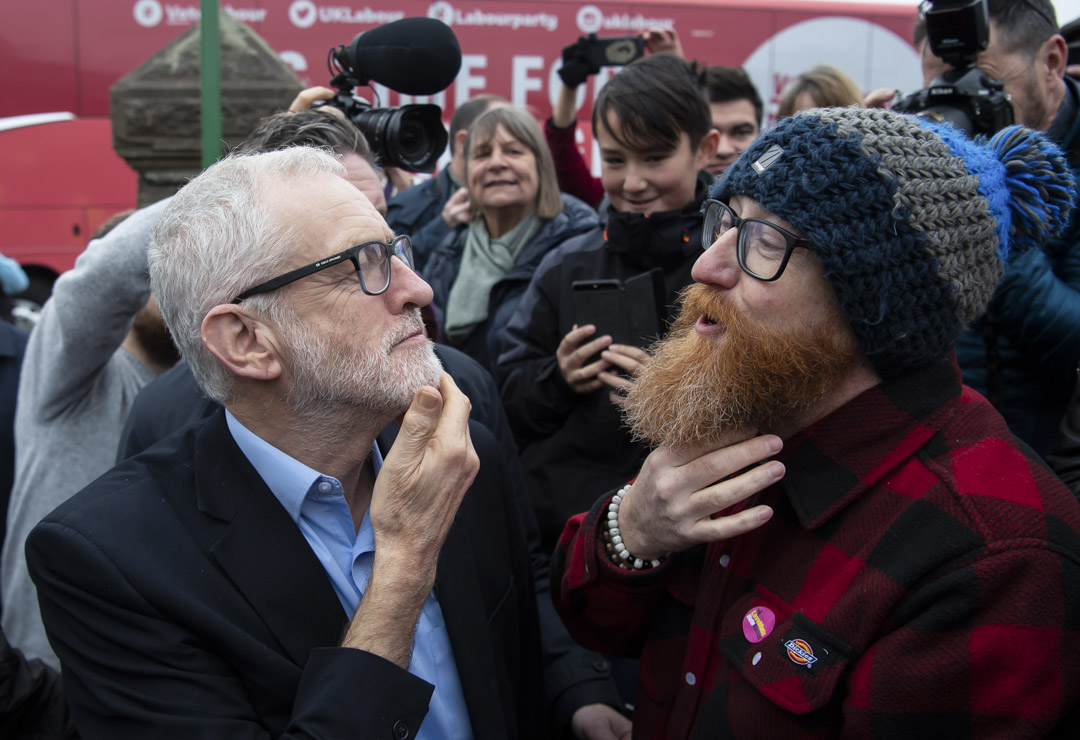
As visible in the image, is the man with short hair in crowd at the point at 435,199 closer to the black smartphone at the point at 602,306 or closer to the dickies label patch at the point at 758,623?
the black smartphone at the point at 602,306

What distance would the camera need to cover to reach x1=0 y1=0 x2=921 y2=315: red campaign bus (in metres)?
9.02

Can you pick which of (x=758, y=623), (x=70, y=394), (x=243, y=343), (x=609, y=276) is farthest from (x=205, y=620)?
(x=609, y=276)

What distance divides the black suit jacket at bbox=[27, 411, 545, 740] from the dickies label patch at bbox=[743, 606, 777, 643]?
1.77 feet

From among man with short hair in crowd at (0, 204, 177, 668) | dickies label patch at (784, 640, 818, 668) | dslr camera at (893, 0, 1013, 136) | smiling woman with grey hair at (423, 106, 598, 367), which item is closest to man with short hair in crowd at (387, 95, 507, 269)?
smiling woman with grey hair at (423, 106, 598, 367)

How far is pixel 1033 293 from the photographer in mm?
2061

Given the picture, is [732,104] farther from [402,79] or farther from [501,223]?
[402,79]

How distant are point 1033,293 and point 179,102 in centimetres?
450

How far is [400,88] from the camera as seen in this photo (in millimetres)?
2529

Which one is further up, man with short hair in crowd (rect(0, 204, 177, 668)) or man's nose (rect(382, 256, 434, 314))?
man's nose (rect(382, 256, 434, 314))

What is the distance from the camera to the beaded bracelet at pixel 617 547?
167cm

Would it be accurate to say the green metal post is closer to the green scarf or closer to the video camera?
the video camera

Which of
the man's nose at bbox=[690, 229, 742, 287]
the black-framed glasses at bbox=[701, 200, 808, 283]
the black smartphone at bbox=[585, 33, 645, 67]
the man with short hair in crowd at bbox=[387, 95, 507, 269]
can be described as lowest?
the man with short hair in crowd at bbox=[387, 95, 507, 269]

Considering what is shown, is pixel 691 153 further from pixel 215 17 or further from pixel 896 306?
pixel 215 17

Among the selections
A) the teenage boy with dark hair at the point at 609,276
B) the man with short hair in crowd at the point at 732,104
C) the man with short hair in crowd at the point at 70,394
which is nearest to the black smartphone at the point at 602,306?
the teenage boy with dark hair at the point at 609,276
